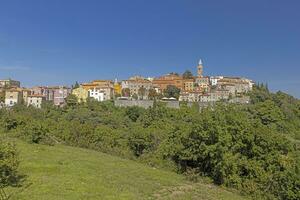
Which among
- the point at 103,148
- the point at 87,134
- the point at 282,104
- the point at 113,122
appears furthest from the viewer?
the point at 282,104

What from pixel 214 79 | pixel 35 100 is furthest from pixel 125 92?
pixel 214 79

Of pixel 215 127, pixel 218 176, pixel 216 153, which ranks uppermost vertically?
pixel 215 127

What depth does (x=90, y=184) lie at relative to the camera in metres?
13.6

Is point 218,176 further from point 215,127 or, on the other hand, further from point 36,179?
point 36,179

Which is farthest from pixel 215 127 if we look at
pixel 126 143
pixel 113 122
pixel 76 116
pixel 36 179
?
pixel 76 116

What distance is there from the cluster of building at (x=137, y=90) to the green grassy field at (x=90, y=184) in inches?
3157

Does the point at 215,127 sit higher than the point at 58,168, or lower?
higher

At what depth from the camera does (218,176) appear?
20.2 m

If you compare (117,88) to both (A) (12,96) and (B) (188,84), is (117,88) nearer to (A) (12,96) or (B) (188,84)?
(B) (188,84)

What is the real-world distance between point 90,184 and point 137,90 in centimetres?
10308

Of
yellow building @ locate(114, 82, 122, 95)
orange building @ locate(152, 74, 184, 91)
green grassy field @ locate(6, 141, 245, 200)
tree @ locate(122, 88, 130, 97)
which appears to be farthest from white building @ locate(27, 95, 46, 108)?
green grassy field @ locate(6, 141, 245, 200)

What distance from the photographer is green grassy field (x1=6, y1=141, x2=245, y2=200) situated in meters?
11.9

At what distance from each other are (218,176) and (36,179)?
34.0 feet

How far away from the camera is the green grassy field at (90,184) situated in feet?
39.1
